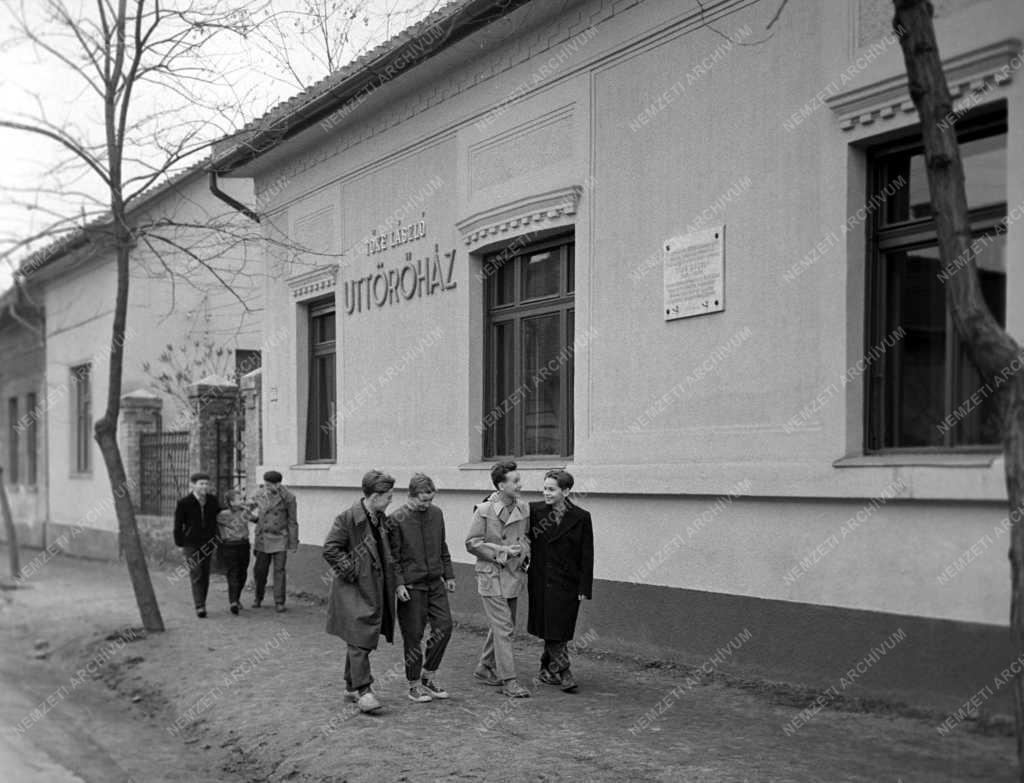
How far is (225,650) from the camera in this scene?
1154 cm

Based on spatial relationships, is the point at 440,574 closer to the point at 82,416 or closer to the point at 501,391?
the point at 501,391

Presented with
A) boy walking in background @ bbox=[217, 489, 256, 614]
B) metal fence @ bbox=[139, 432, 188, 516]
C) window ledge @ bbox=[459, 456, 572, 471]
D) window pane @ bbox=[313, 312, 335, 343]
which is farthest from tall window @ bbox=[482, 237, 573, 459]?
metal fence @ bbox=[139, 432, 188, 516]

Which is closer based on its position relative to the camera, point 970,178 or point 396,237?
point 970,178

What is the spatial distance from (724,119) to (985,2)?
92.5 inches

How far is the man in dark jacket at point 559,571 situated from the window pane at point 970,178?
10.1ft

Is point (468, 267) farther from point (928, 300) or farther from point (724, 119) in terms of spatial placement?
point (928, 300)

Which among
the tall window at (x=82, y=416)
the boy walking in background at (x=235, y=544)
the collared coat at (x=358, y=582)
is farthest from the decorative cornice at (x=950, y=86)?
the tall window at (x=82, y=416)

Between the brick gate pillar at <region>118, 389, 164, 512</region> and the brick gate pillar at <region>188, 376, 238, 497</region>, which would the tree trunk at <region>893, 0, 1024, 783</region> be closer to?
the brick gate pillar at <region>188, 376, 238, 497</region>

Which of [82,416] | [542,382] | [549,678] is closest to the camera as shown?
[549,678]

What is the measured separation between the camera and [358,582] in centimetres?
834

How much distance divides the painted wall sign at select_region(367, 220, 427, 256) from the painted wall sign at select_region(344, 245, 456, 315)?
0.19m

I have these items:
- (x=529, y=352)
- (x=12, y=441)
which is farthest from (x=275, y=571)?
(x=12, y=441)

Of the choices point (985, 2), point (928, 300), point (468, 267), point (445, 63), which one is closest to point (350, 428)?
point (468, 267)

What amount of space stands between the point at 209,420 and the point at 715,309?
11.4 meters
